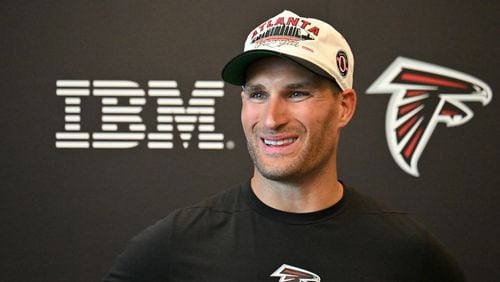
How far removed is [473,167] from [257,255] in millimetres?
1842

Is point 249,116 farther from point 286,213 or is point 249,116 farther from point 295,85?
point 286,213

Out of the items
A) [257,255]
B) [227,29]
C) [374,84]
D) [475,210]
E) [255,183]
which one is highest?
[227,29]

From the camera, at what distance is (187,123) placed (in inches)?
120

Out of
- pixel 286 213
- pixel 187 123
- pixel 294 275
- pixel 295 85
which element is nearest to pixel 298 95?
pixel 295 85

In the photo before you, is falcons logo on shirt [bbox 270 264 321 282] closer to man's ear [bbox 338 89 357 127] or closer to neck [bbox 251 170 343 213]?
neck [bbox 251 170 343 213]

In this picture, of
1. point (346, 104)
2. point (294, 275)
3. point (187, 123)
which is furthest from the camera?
point (187, 123)

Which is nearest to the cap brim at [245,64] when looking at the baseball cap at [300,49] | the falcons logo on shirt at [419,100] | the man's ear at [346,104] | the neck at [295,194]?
the baseball cap at [300,49]

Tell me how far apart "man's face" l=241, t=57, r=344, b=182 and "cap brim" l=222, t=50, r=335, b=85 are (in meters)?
0.02

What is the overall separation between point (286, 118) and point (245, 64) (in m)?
0.15

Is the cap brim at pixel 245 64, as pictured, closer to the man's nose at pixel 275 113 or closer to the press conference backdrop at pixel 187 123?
the man's nose at pixel 275 113

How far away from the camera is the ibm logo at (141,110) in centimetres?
306

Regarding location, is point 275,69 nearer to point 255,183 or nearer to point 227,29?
point 255,183

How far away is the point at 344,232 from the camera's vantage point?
1.53 meters

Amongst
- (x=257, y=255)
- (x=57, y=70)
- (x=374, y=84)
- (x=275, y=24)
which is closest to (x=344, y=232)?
(x=257, y=255)
